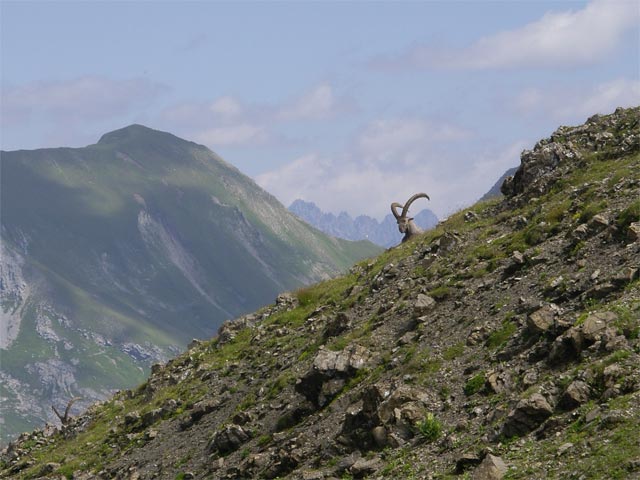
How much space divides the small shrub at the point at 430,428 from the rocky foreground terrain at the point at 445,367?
6cm

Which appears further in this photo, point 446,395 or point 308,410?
point 308,410

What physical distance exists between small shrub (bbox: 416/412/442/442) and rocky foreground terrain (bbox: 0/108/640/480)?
62 mm

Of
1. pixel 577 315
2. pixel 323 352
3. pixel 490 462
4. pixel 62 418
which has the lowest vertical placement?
pixel 490 462

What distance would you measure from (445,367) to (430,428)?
372cm

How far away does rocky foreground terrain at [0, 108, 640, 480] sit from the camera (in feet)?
78.0

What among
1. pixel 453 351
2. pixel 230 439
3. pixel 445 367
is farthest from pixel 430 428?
pixel 230 439

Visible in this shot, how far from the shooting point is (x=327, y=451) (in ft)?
94.6

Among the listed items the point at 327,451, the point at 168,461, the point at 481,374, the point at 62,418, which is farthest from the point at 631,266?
the point at 62,418

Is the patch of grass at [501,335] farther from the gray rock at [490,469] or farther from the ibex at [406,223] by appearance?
the ibex at [406,223]

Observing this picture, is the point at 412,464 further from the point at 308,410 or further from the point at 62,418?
the point at 62,418

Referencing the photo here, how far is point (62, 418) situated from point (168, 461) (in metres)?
21.9

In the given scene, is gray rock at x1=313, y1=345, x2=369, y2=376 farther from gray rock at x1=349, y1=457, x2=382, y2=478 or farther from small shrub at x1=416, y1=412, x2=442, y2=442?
small shrub at x1=416, y1=412, x2=442, y2=442

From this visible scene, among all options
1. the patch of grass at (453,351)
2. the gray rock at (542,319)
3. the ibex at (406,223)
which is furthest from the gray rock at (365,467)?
the ibex at (406,223)

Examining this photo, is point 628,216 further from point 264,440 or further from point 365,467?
point 264,440
